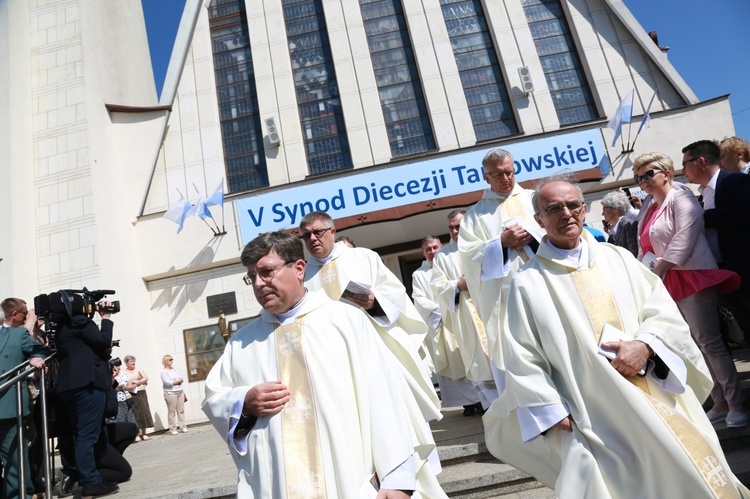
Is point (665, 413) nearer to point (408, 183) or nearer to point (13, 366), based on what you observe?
point (13, 366)

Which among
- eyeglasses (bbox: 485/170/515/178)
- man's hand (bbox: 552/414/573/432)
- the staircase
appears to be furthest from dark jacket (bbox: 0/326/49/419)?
man's hand (bbox: 552/414/573/432)

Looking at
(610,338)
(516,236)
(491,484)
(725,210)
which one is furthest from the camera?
(725,210)

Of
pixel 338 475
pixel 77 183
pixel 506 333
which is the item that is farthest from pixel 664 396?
pixel 77 183

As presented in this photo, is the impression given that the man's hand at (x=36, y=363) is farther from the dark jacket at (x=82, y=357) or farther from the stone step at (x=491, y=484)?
the stone step at (x=491, y=484)

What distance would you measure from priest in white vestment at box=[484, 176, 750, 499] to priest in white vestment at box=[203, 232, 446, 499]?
61 cm

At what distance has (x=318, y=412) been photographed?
237 cm

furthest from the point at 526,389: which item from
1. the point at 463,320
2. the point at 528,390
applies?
the point at 463,320

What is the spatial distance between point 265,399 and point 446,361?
3.82m

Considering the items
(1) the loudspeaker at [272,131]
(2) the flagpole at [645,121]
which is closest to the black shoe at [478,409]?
(2) the flagpole at [645,121]

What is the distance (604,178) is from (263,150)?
8.64m

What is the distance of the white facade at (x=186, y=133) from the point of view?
488 inches

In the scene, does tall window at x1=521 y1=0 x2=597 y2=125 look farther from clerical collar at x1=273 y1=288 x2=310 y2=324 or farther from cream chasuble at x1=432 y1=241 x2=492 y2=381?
clerical collar at x1=273 y1=288 x2=310 y2=324

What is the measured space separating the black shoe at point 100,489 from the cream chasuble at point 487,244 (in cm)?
375

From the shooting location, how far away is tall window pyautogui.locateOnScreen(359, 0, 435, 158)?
14.0 metres
